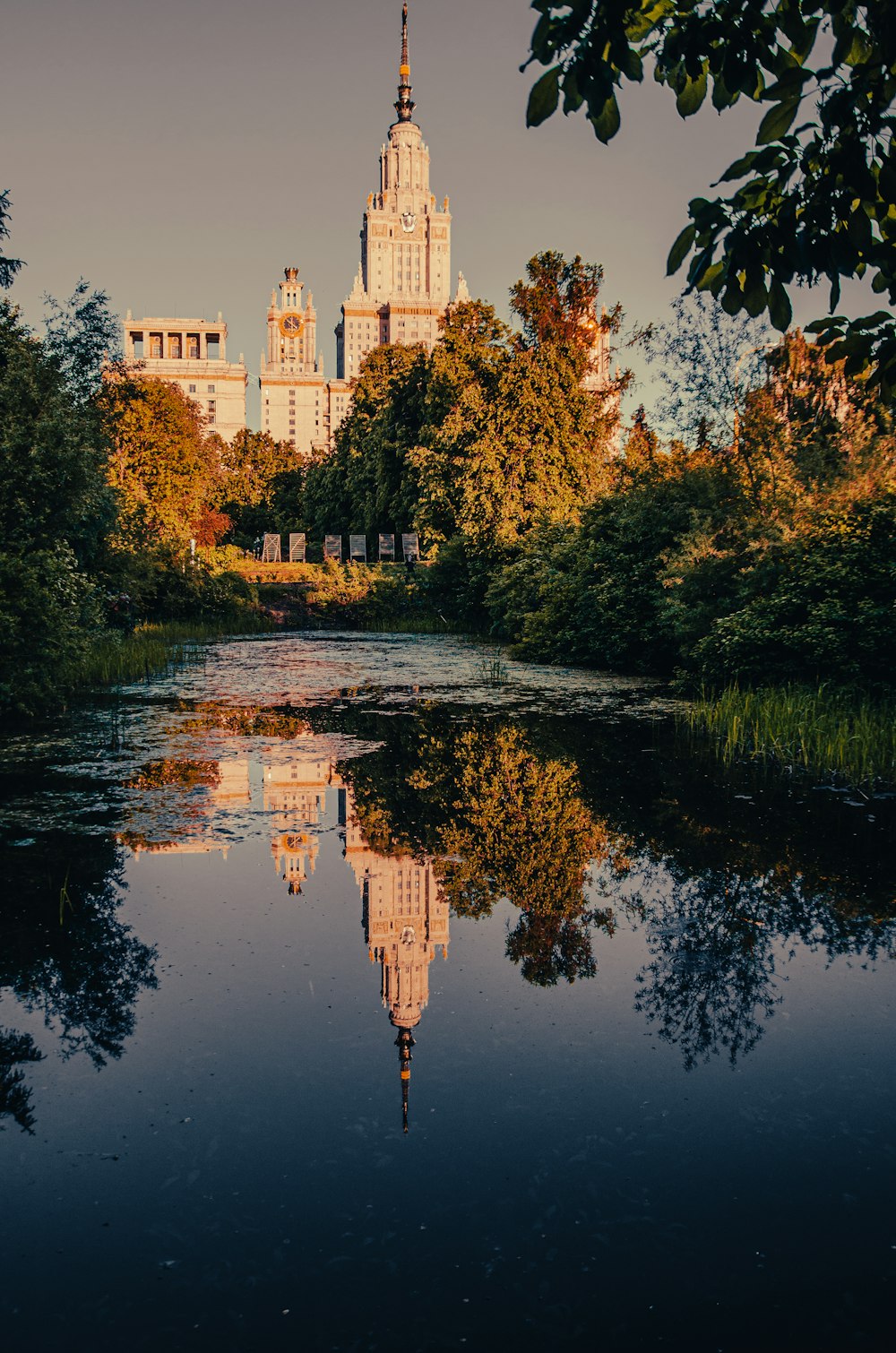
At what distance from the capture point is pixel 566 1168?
151 inches

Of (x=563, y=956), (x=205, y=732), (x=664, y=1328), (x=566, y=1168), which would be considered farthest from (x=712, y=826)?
(x=205, y=732)

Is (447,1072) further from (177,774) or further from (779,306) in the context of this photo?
(177,774)

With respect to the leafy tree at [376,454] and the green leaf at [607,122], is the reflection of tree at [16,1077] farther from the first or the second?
the leafy tree at [376,454]

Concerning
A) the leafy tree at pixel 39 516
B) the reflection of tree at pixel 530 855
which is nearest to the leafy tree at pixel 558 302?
the leafy tree at pixel 39 516

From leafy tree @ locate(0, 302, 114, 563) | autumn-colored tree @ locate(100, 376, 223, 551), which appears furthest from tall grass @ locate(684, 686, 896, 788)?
autumn-colored tree @ locate(100, 376, 223, 551)

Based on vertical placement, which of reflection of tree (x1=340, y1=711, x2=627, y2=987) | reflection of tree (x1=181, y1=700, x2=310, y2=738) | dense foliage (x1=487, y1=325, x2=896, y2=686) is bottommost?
reflection of tree (x1=340, y1=711, x2=627, y2=987)

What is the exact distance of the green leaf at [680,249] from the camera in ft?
13.3

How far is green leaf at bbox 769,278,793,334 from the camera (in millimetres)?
4281

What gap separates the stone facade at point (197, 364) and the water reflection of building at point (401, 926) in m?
163

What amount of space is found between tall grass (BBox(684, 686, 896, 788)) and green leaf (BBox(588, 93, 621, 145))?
7.65 meters

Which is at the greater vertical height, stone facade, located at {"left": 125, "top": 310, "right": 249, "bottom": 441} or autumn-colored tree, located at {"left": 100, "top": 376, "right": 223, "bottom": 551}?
stone facade, located at {"left": 125, "top": 310, "right": 249, "bottom": 441}

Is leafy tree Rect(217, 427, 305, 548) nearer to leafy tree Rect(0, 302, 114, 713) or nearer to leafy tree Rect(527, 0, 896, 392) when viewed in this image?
leafy tree Rect(0, 302, 114, 713)

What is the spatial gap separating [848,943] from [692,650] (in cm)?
1167

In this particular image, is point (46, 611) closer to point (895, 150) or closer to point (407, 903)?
point (407, 903)
